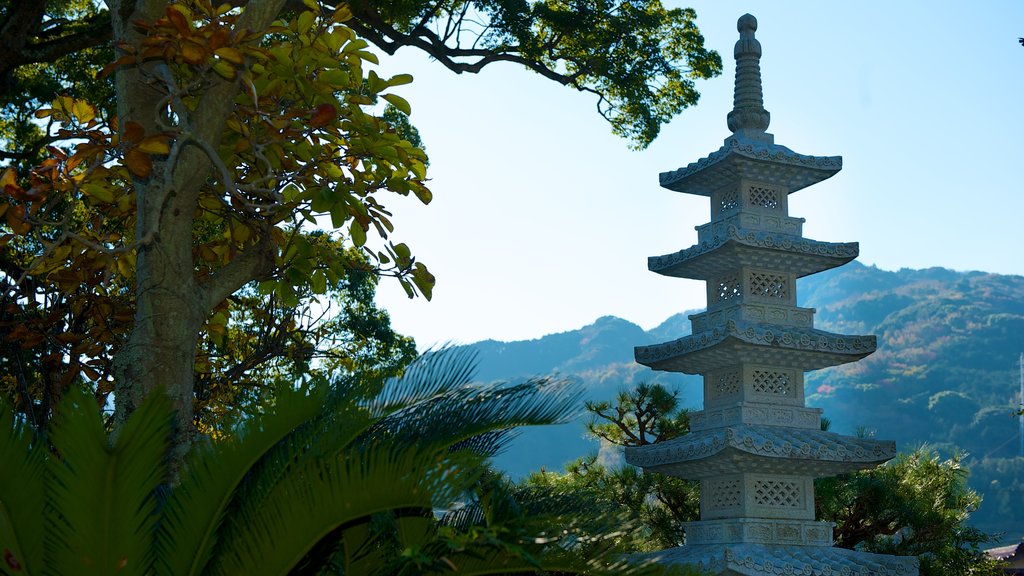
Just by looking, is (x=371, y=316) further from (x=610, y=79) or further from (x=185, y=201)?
(x=185, y=201)

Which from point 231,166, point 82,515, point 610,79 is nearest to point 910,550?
point 610,79

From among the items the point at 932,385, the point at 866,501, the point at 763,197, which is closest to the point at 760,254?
the point at 763,197

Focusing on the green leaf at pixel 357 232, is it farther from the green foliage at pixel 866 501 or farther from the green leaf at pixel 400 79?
the green foliage at pixel 866 501

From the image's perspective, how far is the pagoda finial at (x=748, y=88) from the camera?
589 inches

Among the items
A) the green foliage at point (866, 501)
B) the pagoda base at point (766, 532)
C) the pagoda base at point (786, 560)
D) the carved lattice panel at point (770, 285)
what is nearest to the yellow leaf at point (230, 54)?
the pagoda base at point (786, 560)

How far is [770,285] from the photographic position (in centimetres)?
1427

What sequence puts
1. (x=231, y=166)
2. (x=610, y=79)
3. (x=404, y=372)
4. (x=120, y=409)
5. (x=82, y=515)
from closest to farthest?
(x=82, y=515)
(x=404, y=372)
(x=120, y=409)
(x=231, y=166)
(x=610, y=79)

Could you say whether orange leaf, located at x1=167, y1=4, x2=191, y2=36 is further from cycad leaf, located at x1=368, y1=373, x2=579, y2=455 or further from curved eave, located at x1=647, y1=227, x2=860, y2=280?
curved eave, located at x1=647, y1=227, x2=860, y2=280

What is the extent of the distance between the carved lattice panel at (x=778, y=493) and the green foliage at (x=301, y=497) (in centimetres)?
917

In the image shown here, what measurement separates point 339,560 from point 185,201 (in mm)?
2344

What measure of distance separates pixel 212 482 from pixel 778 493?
10293mm

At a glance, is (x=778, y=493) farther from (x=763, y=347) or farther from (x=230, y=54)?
(x=230, y=54)

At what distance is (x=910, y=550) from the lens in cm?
1783

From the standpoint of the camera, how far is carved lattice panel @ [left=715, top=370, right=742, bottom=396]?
544 inches
